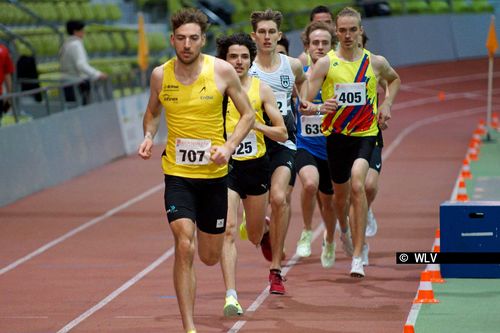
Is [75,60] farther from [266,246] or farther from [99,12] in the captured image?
[266,246]

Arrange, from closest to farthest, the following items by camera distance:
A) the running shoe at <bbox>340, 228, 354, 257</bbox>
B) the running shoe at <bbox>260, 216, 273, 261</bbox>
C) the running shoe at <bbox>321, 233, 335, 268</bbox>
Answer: the running shoe at <bbox>260, 216, 273, 261</bbox>, the running shoe at <bbox>321, 233, 335, 268</bbox>, the running shoe at <bbox>340, 228, 354, 257</bbox>

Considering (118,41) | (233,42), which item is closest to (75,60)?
(118,41)

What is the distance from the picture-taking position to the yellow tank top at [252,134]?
1090 cm

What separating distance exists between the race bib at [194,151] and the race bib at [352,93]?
11.0ft

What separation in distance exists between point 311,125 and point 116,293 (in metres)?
2.88

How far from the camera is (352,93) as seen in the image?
484 inches

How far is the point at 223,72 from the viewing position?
9.26 meters

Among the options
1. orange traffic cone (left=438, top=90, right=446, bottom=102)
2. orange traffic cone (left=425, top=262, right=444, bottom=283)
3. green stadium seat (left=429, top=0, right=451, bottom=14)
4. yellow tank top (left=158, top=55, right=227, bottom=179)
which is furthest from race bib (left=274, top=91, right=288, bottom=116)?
green stadium seat (left=429, top=0, right=451, bottom=14)

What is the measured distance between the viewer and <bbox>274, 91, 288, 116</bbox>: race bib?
12.0 metres

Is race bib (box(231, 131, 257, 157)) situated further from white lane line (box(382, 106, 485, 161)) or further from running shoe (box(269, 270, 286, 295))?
white lane line (box(382, 106, 485, 161))

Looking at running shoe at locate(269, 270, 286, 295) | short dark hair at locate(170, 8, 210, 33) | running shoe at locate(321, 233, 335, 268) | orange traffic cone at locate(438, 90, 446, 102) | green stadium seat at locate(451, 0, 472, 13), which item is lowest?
orange traffic cone at locate(438, 90, 446, 102)

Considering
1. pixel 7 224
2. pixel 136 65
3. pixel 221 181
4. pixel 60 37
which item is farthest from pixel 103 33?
pixel 221 181

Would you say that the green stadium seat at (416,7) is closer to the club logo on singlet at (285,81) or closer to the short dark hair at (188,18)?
the club logo on singlet at (285,81)

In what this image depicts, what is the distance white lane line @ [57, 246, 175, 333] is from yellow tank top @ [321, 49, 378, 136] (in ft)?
7.52
